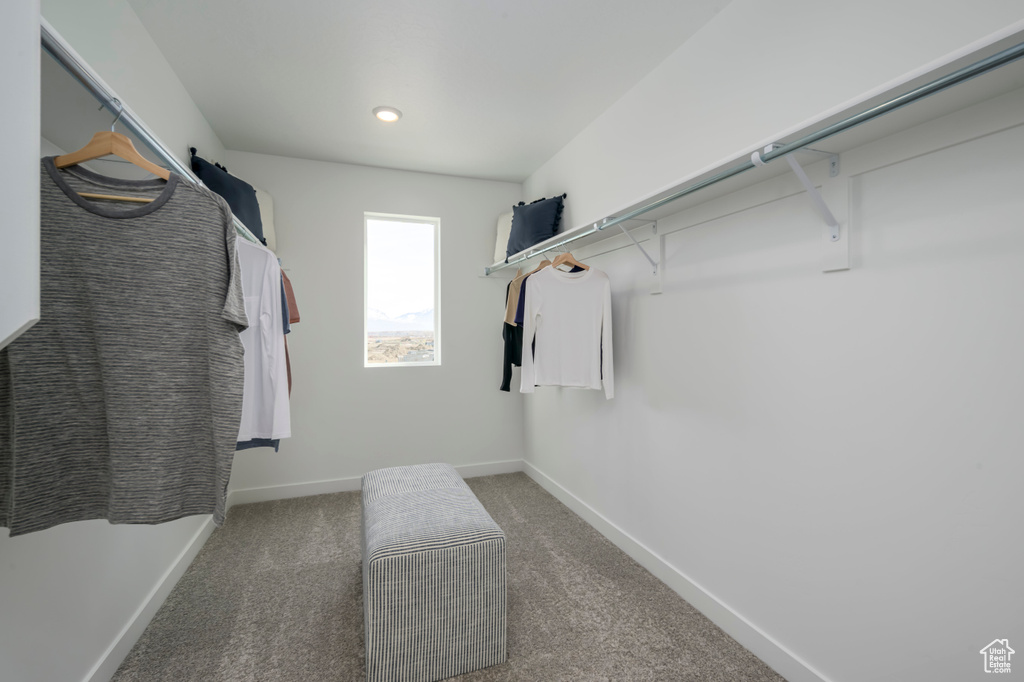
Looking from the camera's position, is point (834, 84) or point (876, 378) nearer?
point (876, 378)

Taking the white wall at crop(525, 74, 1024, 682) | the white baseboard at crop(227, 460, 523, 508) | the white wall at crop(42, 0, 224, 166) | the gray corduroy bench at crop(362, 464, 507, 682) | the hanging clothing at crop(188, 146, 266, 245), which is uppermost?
the white wall at crop(42, 0, 224, 166)

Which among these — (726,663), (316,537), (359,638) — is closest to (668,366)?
(726,663)

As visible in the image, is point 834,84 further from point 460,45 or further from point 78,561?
point 78,561

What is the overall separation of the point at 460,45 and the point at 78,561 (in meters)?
2.54

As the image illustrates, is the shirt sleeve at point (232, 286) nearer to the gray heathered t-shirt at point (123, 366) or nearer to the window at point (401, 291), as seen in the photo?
the gray heathered t-shirt at point (123, 366)

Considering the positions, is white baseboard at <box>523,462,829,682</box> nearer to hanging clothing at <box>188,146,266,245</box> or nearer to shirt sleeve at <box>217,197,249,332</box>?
shirt sleeve at <box>217,197,249,332</box>

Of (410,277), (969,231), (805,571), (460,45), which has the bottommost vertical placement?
(805,571)

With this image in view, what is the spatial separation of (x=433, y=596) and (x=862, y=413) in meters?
1.53

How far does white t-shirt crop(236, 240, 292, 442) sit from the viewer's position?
194cm

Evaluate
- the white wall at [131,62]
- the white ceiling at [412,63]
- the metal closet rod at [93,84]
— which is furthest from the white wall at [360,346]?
the metal closet rod at [93,84]

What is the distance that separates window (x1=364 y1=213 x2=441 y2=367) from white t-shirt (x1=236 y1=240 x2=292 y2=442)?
5.67 ft

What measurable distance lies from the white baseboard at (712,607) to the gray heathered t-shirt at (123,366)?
190 centimetres

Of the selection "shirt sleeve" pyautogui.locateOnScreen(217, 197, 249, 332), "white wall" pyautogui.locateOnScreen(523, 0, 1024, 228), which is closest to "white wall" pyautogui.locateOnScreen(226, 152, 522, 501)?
"white wall" pyautogui.locateOnScreen(523, 0, 1024, 228)

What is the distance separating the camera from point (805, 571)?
5.19 feet
